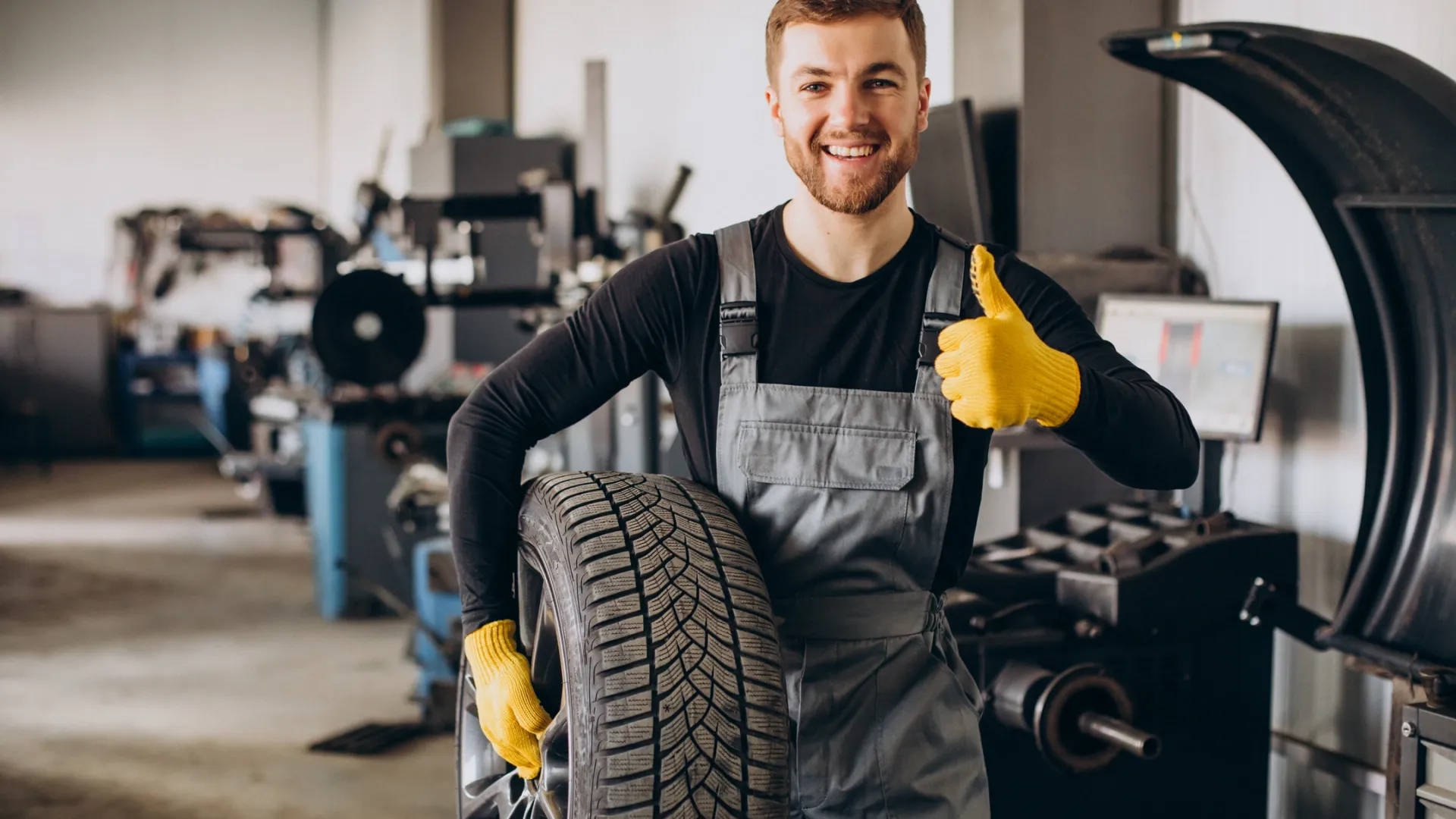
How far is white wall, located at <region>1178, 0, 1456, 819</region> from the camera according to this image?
7.64ft

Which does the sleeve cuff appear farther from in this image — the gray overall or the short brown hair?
the short brown hair

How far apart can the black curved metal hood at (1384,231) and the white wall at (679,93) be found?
144 cm

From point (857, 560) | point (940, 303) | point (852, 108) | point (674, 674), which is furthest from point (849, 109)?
point (674, 674)

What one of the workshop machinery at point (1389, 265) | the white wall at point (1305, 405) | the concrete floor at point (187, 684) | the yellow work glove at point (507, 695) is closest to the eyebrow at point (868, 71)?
the workshop machinery at point (1389, 265)

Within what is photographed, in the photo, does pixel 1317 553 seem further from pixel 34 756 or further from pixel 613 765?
pixel 34 756

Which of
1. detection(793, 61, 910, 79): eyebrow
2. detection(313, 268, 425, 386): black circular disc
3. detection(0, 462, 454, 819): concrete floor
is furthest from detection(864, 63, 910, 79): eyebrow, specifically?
detection(313, 268, 425, 386): black circular disc

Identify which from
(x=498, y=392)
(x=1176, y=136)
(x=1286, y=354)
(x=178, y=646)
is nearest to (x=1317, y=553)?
(x=1286, y=354)

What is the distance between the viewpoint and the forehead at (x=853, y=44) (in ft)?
4.50

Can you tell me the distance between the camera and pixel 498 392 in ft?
4.71

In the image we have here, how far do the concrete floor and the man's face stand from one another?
80.3 inches

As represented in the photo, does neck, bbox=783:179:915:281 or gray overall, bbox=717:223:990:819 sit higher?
neck, bbox=783:179:915:281

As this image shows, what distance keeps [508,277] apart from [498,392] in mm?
5485

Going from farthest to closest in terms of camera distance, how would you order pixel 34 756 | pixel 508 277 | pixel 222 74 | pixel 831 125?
pixel 222 74 → pixel 508 277 → pixel 34 756 → pixel 831 125

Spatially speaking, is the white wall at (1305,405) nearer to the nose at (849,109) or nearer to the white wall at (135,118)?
the nose at (849,109)
